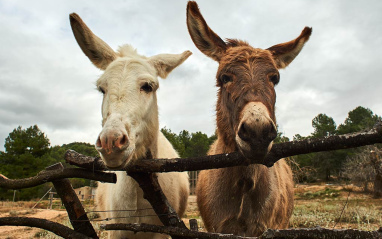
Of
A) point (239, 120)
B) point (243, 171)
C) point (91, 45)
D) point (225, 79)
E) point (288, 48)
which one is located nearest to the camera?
point (239, 120)

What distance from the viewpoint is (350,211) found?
9.66m

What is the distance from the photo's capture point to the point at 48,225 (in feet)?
8.71

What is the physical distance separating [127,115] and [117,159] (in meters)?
0.62

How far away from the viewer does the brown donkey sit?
115 inches

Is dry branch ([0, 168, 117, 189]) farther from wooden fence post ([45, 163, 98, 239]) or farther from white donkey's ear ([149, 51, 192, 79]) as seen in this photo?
white donkey's ear ([149, 51, 192, 79])

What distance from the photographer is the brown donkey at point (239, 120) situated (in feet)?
9.55

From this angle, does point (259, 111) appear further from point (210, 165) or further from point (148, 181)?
point (148, 181)

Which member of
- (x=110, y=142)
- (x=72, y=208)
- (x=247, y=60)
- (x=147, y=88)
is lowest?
(x=72, y=208)

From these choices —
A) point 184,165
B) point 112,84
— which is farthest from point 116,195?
point 184,165

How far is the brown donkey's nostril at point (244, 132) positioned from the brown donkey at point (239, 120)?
3.5 inches

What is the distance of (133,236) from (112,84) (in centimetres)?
222

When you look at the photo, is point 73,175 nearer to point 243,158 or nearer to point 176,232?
point 176,232

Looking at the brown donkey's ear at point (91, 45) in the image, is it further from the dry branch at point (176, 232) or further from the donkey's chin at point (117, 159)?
the dry branch at point (176, 232)

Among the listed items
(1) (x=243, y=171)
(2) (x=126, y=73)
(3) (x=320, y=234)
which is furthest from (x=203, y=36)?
(3) (x=320, y=234)
